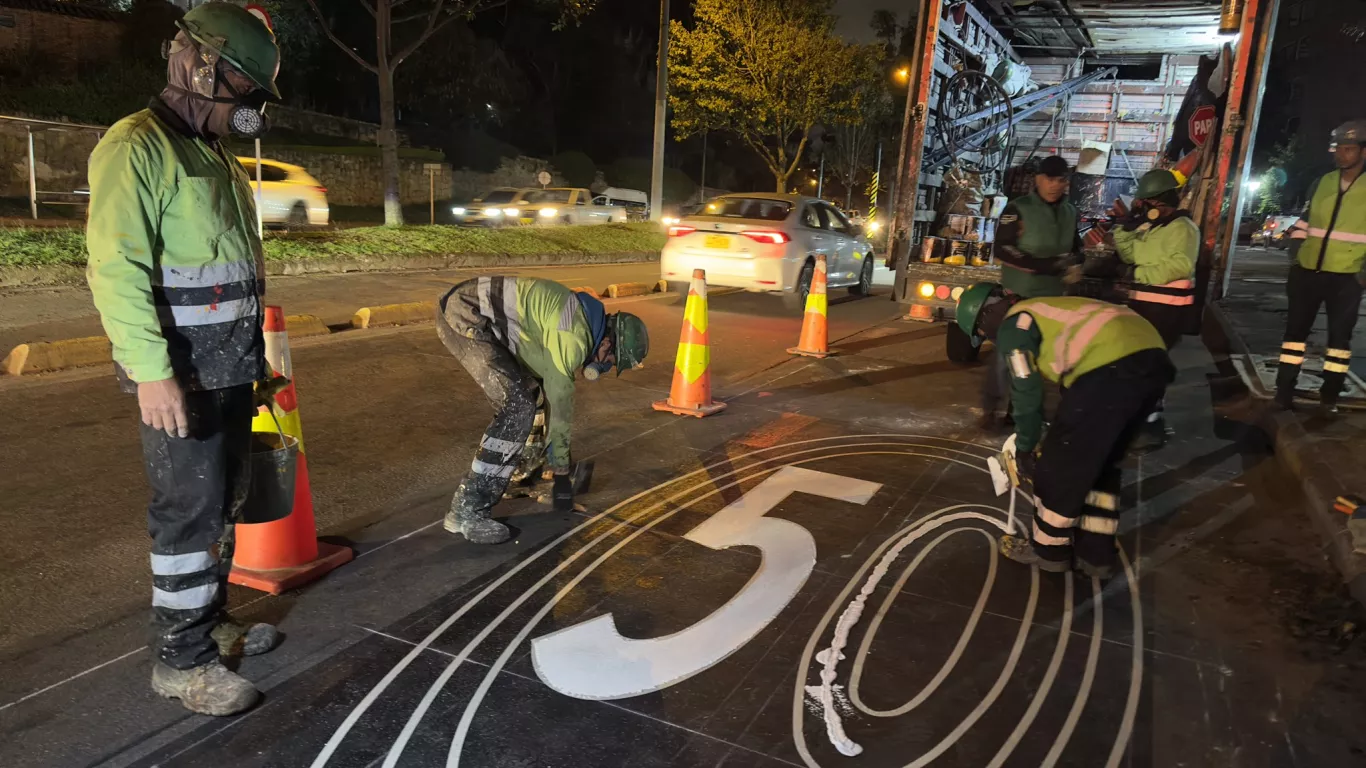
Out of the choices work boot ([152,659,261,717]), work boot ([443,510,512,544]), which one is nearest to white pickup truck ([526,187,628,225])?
work boot ([443,510,512,544])

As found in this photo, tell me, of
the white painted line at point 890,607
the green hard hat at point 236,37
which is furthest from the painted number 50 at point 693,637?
the green hard hat at point 236,37

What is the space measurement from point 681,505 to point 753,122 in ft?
88.2

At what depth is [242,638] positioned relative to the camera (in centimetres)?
310

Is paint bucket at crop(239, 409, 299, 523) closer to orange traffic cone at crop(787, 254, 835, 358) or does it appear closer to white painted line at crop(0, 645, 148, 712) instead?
white painted line at crop(0, 645, 148, 712)

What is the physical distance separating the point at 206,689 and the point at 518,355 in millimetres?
1888

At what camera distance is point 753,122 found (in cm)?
2984

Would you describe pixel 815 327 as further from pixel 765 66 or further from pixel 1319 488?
pixel 765 66

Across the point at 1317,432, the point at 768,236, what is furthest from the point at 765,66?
the point at 1317,432

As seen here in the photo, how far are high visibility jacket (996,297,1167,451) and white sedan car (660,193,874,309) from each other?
7301 mm

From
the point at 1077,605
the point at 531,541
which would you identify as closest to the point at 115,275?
the point at 531,541

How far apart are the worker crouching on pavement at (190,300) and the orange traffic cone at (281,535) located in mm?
651

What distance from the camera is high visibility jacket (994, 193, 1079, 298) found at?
6.35 metres

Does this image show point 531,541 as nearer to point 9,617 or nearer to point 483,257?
point 9,617

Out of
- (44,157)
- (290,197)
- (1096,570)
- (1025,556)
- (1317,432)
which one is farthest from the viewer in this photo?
(290,197)
